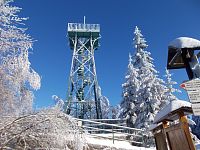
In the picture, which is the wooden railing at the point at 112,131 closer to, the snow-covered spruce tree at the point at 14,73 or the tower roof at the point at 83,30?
the snow-covered spruce tree at the point at 14,73

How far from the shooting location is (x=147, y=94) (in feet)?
69.7

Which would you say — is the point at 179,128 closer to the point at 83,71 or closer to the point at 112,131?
the point at 112,131

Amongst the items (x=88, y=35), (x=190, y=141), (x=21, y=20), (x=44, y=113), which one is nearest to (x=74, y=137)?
(x=44, y=113)

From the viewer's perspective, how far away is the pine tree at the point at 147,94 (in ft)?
67.9

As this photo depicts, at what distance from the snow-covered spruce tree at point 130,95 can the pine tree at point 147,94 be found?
1.44 ft

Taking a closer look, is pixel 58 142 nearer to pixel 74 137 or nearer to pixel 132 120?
pixel 74 137

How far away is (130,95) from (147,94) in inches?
113

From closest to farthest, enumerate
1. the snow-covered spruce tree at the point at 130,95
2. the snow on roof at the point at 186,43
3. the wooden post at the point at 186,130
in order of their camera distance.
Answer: the snow on roof at the point at 186,43, the wooden post at the point at 186,130, the snow-covered spruce tree at the point at 130,95

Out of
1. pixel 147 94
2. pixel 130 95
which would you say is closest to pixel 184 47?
pixel 147 94

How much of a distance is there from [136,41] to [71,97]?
385 inches

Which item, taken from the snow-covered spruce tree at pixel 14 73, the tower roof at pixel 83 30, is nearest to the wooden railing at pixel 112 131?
the snow-covered spruce tree at pixel 14 73

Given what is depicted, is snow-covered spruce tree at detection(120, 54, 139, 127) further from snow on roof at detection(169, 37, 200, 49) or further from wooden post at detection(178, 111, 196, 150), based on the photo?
snow on roof at detection(169, 37, 200, 49)

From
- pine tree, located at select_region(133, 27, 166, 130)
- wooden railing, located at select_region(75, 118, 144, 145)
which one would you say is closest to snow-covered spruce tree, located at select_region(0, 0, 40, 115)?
wooden railing, located at select_region(75, 118, 144, 145)

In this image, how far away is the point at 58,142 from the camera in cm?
612
